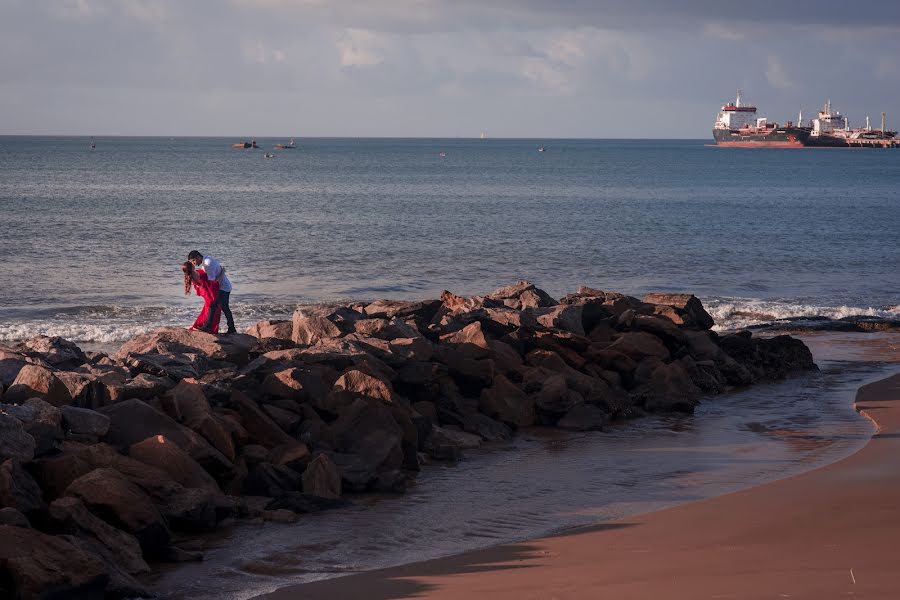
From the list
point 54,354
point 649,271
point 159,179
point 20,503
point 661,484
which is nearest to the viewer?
point 20,503

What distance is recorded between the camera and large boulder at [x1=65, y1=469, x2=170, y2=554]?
337 inches

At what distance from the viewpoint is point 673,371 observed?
15375 millimetres

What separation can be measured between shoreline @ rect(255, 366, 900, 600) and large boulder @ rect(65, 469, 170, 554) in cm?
122

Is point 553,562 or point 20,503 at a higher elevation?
point 20,503

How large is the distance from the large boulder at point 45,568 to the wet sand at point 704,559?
1251 mm

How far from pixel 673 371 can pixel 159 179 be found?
7441 centimetres

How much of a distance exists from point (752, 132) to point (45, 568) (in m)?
186

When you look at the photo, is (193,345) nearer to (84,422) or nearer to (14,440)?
(84,422)

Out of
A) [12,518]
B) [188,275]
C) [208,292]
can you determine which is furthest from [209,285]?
[12,518]

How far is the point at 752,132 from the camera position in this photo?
18325 centimetres

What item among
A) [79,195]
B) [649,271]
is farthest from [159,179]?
[649,271]

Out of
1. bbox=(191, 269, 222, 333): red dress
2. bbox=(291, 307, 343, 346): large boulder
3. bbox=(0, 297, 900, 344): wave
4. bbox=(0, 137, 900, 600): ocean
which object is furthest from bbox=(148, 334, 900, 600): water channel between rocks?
bbox=(0, 297, 900, 344): wave

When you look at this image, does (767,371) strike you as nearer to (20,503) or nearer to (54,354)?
(54,354)

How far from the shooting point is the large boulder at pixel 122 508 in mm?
8562
